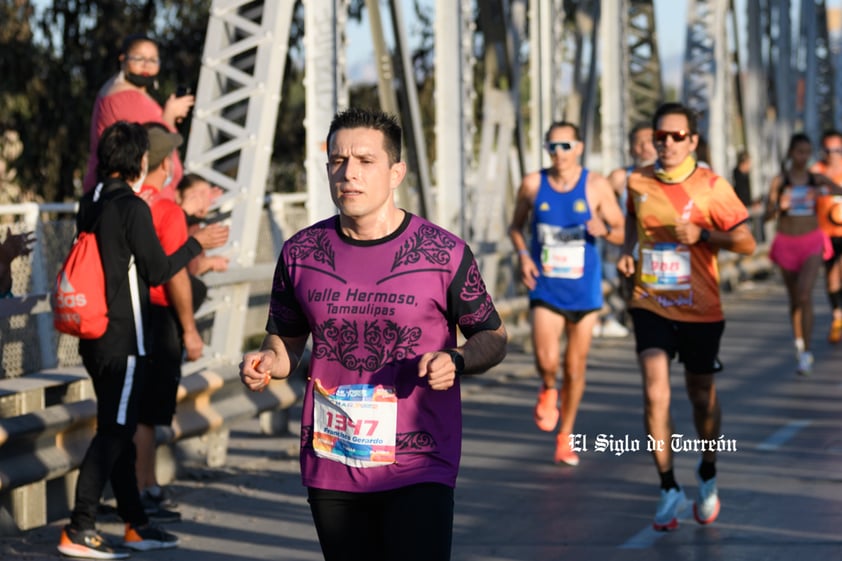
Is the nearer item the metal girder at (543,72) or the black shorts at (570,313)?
the black shorts at (570,313)

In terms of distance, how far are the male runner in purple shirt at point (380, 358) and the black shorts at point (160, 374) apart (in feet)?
11.0

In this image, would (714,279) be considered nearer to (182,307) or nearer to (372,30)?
(182,307)

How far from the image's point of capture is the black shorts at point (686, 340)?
8312 mm

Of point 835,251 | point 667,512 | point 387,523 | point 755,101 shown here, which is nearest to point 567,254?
point 667,512

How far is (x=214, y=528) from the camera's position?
8.17 m

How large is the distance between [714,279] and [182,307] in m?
2.63

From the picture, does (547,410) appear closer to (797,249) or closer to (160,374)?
(160,374)

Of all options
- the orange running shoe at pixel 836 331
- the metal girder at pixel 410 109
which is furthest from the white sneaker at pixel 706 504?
the orange running shoe at pixel 836 331

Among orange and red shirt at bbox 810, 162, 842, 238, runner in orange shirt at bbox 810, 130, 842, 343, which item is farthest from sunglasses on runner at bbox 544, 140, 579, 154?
orange and red shirt at bbox 810, 162, 842, 238

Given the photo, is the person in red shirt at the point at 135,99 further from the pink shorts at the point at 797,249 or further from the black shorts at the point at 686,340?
the pink shorts at the point at 797,249

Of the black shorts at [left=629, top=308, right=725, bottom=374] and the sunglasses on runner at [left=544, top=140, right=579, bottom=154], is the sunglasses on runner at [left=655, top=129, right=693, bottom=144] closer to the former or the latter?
the black shorts at [left=629, top=308, right=725, bottom=374]

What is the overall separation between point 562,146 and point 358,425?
230 inches

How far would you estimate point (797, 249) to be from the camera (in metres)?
15.0

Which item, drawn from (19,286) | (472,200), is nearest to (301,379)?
(19,286)
